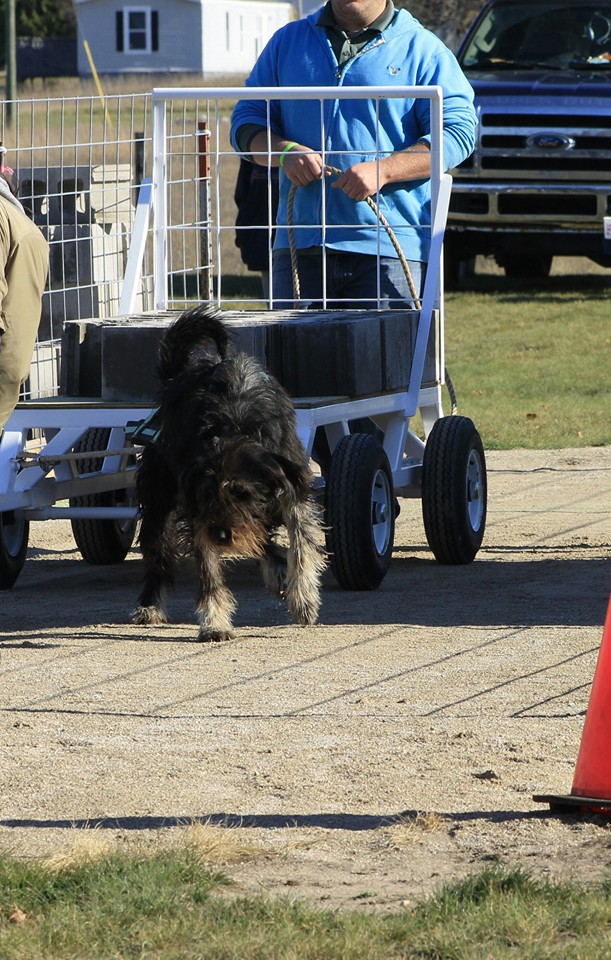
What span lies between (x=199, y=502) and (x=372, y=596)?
1203 millimetres

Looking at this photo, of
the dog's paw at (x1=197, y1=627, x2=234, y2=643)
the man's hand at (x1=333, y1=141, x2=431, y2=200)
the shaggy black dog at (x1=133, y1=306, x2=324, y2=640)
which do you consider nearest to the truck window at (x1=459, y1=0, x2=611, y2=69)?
the man's hand at (x1=333, y1=141, x2=431, y2=200)

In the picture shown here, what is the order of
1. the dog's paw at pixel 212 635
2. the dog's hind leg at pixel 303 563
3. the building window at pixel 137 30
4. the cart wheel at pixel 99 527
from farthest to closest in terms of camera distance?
the building window at pixel 137 30, the cart wheel at pixel 99 527, the dog's hind leg at pixel 303 563, the dog's paw at pixel 212 635

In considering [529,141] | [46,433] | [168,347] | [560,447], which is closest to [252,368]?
[168,347]

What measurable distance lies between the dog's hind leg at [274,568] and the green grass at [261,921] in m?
2.95

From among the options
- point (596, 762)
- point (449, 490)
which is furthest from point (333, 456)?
point (596, 762)

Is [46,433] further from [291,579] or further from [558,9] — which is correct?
[558,9]

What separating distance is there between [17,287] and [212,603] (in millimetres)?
1403

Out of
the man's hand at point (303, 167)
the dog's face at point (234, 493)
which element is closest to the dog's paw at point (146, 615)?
the dog's face at point (234, 493)

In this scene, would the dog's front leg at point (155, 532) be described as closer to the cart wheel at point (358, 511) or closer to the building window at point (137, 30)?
the cart wheel at point (358, 511)

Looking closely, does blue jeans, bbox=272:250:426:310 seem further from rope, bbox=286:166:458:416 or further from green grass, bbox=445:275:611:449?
green grass, bbox=445:275:611:449

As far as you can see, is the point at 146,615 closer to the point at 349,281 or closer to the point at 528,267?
the point at 349,281

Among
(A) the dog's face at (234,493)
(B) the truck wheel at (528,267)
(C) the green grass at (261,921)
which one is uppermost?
(B) the truck wheel at (528,267)

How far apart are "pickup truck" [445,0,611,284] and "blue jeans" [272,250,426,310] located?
852 centimetres

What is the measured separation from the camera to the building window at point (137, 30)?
248 feet
